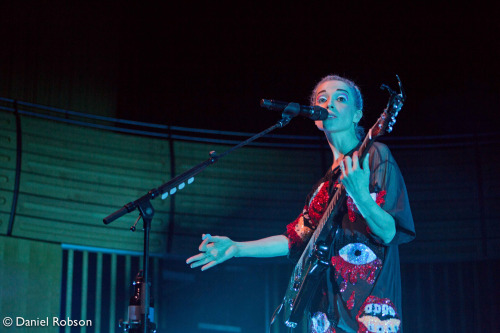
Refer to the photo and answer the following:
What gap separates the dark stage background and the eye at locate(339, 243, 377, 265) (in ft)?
8.04

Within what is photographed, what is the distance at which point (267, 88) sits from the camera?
5.45 m

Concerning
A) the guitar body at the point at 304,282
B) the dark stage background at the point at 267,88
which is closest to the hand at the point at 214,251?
the guitar body at the point at 304,282

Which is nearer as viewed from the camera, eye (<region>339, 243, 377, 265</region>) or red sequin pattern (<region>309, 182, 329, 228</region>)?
eye (<region>339, 243, 377, 265</region>)

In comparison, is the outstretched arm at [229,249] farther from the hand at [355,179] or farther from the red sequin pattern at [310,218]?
the hand at [355,179]

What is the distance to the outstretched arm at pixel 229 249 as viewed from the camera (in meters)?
2.63

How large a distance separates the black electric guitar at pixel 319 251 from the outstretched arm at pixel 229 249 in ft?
0.96

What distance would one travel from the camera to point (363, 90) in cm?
514

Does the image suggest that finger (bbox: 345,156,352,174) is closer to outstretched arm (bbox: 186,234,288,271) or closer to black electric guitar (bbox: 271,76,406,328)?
black electric guitar (bbox: 271,76,406,328)

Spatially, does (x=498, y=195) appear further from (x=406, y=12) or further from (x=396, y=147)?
(x=406, y=12)

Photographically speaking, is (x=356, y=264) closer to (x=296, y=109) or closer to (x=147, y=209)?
(x=296, y=109)

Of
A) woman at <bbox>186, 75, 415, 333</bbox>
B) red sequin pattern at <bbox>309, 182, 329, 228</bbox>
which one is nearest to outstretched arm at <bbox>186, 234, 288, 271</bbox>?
red sequin pattern at <bbox>309, 182, 329, 228</bbox>

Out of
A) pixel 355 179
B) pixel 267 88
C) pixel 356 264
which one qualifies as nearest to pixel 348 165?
pixel 355 179

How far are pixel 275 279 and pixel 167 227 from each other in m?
0.97

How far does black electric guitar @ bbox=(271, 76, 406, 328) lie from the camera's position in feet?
7.13
